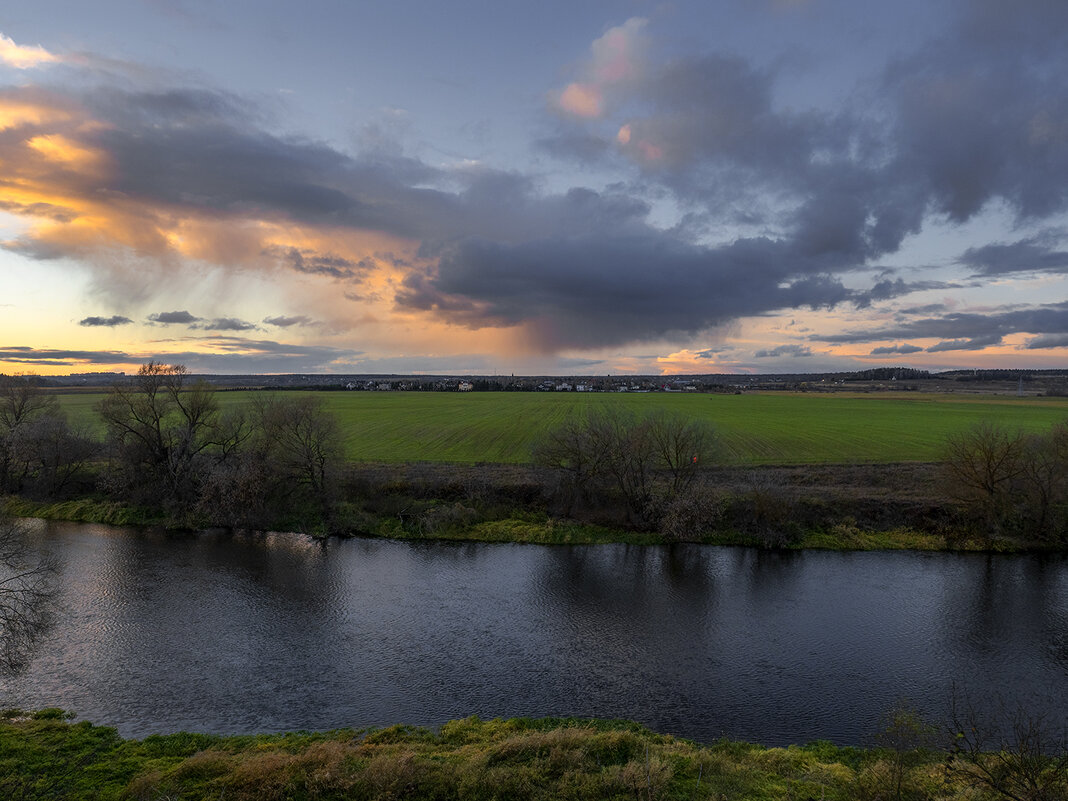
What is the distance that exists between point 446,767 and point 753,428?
7067cm

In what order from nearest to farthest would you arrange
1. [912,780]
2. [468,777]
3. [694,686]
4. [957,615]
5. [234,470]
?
[912,780] → [468,777] → [694,686] → [957,615] → [234,470]

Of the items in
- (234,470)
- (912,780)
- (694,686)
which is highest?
(234,470)

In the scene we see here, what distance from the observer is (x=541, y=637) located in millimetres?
25594

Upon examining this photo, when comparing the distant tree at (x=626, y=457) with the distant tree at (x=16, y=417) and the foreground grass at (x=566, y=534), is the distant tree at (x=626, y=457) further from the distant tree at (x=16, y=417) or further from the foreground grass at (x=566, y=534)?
the distant tree at (x=16, y=417)

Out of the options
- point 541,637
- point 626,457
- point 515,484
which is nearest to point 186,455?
point 515,484

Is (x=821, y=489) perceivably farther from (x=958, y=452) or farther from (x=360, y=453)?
(x=360, y=453)

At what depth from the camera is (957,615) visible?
28.3m

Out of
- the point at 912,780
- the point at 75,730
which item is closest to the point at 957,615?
the point at 912,780

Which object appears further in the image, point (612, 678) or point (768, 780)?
point (612, 678)

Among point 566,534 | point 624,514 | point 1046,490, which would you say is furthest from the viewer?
point 624,514

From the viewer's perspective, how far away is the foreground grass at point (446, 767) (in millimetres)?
14438

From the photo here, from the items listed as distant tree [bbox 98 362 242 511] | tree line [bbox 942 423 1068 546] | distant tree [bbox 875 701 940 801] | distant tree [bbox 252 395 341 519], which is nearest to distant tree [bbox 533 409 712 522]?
distant tree [bbox 252 395 341 519]

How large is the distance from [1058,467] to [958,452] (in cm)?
607

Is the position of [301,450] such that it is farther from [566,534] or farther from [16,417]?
[16,417]
